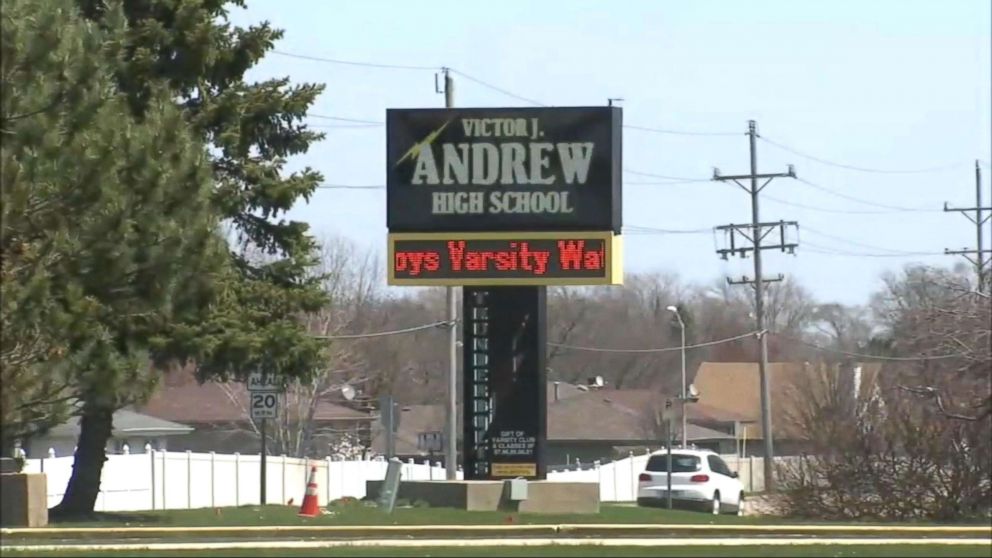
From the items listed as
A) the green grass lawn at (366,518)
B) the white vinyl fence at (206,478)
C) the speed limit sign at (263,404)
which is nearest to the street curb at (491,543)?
the green grass lawn at (366,518)

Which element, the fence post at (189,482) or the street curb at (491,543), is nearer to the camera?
the street curb at (491,543)

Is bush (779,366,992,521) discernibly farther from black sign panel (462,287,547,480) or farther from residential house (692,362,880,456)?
residential house (692,362,880,456)

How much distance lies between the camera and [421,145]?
29812 millimetres

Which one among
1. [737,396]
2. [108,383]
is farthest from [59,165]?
[737,396]

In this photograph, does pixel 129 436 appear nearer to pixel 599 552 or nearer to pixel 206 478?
pixel 206 478

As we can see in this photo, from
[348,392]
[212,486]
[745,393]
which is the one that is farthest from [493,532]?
[745,393]

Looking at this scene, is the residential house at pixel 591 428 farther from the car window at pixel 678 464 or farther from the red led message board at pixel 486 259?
the red led message board at pixel 486 259

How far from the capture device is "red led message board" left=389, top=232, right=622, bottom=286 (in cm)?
2916

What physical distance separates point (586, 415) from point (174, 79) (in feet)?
156

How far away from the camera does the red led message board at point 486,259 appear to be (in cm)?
2916

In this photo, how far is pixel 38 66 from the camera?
64.4 feet

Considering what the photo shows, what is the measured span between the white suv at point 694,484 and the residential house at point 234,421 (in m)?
25.8

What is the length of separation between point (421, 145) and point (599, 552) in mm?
12994

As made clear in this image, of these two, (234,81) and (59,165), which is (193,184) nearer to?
(59,165)
